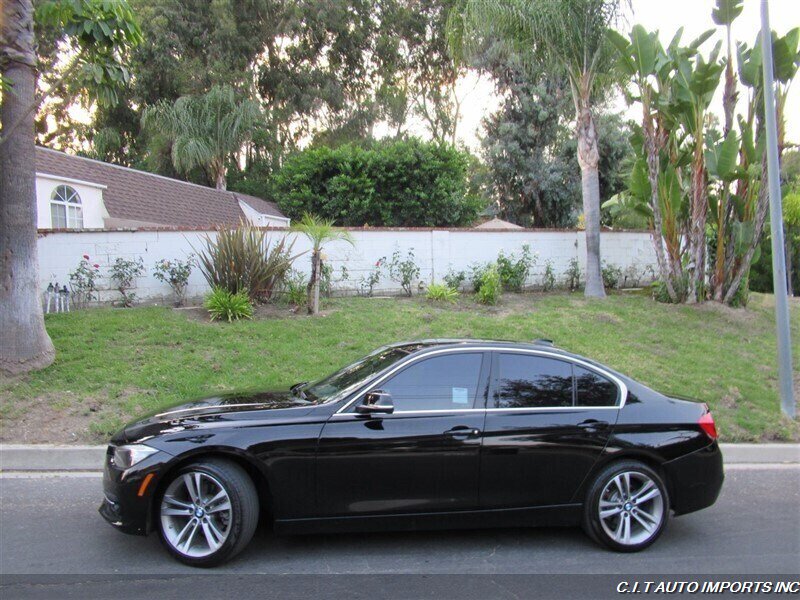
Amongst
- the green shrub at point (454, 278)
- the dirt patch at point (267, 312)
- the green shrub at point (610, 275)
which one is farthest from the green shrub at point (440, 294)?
the green shrub at point (610, 275)

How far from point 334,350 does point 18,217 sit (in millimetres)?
4763

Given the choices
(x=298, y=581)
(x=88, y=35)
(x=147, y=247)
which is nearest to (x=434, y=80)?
(x=147, y=247)

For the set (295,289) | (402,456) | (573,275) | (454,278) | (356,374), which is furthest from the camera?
(573,275)

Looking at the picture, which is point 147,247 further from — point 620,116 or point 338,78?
point 338,78

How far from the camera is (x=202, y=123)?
2597cm

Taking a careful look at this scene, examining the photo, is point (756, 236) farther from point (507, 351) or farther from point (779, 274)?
point (507, 351)

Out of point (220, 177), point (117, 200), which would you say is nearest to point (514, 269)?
point (117, 200)

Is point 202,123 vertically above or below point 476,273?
above

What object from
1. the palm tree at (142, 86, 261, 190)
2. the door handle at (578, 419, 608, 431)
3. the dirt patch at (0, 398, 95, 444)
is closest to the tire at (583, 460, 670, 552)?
the door handle at (578, 419, 608, 431)

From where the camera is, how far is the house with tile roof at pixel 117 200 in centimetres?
1614

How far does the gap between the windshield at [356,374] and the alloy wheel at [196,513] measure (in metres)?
0.95

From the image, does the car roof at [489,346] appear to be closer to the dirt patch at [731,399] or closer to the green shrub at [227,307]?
the dirt patch at [731,399]

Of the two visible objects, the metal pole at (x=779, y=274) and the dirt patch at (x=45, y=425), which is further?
the metal pole at (x=779, y=274)

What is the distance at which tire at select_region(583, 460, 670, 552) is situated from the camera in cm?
446
